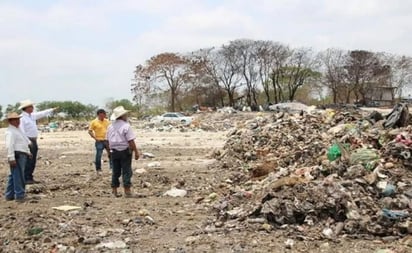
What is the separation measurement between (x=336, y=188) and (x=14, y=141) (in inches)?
190

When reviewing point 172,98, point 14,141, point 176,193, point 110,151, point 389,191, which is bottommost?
point 176,193

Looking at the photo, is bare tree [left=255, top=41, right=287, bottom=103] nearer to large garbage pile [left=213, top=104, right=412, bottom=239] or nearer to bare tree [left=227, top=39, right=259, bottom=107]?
bare tree [left=227, top=39, right=259, bottom=107]

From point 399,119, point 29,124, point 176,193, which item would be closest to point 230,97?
point 399,119

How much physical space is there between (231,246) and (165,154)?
11.3 metres

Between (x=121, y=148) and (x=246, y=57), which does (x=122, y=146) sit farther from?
(x=246, y=57)

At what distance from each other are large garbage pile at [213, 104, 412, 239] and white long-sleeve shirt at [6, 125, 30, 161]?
311 cm

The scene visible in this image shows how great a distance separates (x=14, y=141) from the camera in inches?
332

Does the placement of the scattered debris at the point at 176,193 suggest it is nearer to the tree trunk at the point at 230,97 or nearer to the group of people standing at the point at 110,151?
the group of people standing at the point at 110,151

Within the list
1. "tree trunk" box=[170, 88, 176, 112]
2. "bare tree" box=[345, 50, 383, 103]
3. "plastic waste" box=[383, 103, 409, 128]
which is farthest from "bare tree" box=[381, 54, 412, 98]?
"plastic waste" box=[383, 103, 409, 128]

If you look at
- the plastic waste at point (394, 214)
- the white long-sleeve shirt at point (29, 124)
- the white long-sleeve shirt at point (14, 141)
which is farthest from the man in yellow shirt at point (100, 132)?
the plastic waste at point (394, 214)

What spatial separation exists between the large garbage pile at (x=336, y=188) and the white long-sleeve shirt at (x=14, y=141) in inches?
123

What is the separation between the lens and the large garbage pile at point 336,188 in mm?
6078

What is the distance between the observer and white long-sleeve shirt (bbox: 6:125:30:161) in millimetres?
8336

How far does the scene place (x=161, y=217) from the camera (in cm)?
719
